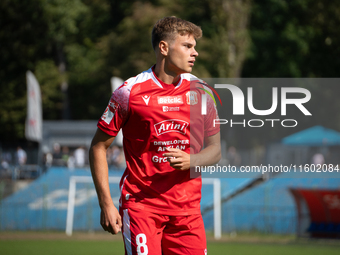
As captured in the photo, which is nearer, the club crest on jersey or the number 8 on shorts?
the number 8 on shorts

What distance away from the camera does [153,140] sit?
400 centimetres

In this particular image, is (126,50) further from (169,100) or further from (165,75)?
(169,100)

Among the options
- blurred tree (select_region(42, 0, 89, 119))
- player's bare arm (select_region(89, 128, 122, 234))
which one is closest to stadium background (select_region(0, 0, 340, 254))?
blurred tree (select_region(42, 0, 89, 119))

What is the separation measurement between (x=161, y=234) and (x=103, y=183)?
0.60 m

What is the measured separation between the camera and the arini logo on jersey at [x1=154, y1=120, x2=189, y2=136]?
4008mm

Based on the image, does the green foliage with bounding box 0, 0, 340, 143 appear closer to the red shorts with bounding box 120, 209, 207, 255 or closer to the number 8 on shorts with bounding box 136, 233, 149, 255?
the red shorts with bounding box 120, 209, 207, 255

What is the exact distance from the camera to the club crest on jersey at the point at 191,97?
4.14 metres

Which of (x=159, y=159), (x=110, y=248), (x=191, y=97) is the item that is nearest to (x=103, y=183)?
(x=159, y=159)

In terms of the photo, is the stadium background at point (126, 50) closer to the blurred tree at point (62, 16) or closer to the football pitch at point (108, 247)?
the blurred tree at point (62, 16)

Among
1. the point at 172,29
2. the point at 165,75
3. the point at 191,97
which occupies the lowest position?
the point at 191,97

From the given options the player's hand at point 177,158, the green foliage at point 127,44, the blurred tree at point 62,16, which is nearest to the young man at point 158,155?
the player's hand at point 177,158

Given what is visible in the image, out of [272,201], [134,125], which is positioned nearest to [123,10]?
[272,201]

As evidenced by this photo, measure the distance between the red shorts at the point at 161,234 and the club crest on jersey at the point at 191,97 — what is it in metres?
0.89

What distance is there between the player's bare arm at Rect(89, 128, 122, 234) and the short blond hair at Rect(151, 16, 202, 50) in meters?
0.89
